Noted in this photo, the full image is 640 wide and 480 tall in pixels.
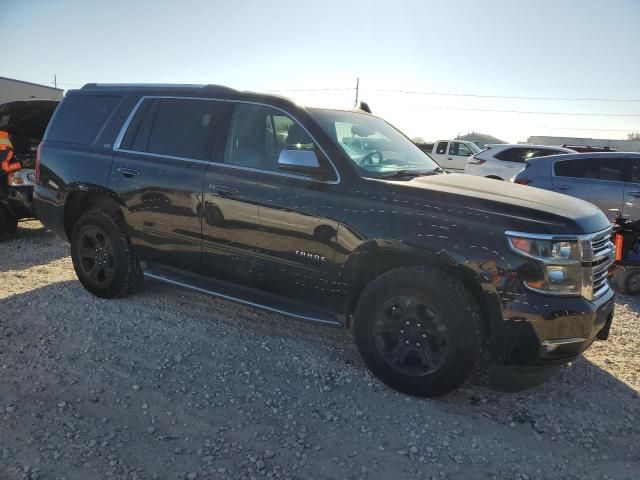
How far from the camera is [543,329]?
2953 mm

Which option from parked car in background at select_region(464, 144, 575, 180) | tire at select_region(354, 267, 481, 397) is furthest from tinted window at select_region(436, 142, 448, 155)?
tire at select_region(354, 267, 481, 397)

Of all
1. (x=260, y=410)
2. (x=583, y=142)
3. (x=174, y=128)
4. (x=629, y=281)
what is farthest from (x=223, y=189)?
(x=583, y=142)

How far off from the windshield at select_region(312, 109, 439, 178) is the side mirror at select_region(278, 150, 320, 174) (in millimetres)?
243

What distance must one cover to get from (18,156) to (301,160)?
5.79 m

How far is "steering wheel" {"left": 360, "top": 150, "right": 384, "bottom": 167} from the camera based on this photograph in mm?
3656

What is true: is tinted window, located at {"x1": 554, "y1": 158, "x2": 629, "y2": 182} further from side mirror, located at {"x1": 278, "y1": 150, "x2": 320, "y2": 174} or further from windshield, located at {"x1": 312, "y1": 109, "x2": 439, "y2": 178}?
side mirror, located at {"x1": 278, "y1": 150, "x2": 320, "y2": 174}

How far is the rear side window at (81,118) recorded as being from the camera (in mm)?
4820

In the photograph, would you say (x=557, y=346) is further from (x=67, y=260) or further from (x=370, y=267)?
(x=67, y=260)

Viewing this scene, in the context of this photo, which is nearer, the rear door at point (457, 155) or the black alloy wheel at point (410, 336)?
the black alloy wheel at point (410, 336)

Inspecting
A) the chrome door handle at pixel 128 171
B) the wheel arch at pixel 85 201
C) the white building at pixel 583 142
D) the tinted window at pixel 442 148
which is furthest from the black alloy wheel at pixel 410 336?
the white building at pixel 583 142

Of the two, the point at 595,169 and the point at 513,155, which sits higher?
the point at 513,155

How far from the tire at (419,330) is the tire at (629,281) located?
374cm

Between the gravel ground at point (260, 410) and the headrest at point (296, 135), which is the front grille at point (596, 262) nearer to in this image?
the gravel ground at point (260, 410)

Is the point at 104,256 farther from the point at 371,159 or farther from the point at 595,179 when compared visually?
the point at 595,179
